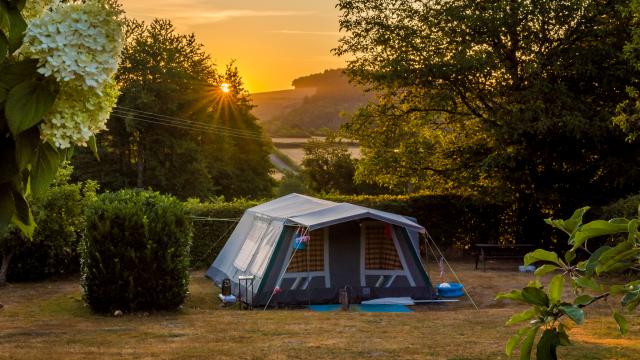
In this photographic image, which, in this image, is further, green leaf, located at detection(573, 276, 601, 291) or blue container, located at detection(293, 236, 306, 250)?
blue container, located at detection(293, 236, 306, 250)

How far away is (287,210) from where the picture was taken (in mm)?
16109

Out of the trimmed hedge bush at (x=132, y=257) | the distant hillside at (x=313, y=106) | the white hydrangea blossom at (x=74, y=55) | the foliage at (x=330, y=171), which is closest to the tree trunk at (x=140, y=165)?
the foliage at (x=330, y=171)

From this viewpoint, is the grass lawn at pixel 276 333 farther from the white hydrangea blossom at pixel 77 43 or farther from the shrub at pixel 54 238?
the white hydrangea blossom at pixel 77 43

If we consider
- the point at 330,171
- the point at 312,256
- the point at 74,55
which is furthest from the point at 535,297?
the point at 330,171

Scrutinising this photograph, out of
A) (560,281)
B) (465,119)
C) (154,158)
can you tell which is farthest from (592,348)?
(154,158)

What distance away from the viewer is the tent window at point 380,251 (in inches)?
581

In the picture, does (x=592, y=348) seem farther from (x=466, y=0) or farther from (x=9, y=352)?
(x=466, y=0)

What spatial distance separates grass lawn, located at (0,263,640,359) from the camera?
8727 millimetres

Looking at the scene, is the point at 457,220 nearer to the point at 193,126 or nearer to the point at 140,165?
the point at 140,165

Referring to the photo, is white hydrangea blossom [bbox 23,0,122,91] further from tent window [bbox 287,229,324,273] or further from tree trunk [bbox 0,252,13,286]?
tree trunk [bbox 0,252,13,286]

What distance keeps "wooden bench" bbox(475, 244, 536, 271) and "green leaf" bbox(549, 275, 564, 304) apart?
17.6 metres

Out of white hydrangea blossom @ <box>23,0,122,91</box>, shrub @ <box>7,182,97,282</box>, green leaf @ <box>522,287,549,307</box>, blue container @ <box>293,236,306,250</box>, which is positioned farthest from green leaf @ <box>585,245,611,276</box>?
shrub @ <box>7,182,97,282</box>

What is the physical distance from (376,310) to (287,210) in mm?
3136

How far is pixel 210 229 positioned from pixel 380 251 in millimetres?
6891
